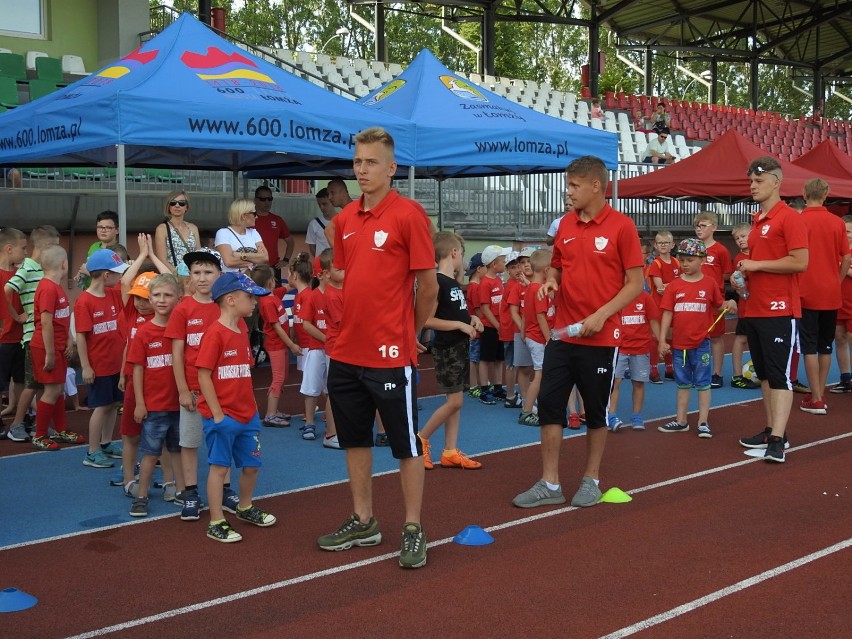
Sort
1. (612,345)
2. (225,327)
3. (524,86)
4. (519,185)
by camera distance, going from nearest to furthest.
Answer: (225,327) → (612,345) → (519,185) → (524,86)

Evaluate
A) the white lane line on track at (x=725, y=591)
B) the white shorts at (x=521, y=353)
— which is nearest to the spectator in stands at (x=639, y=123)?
the white shorts at (x=521, y=353)

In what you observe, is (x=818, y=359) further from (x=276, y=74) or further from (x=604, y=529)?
(x=276, y=74)

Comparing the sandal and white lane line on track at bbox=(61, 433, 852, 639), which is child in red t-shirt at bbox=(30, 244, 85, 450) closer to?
the sandal

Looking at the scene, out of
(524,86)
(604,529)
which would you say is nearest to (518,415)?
(604,529)

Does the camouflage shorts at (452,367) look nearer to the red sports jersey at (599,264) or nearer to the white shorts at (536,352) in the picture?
the red sports jersey at (599,264)

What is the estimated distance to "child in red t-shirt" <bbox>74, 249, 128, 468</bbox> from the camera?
23.9 feet

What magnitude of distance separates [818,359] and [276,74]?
20.7 ft

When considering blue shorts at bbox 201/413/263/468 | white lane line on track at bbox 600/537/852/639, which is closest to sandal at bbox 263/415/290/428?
blue shorts at bbox 201/413/263/468

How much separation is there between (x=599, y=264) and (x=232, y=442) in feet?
8.07

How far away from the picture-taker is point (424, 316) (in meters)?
5.36

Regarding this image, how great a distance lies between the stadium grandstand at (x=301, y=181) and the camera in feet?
46.0

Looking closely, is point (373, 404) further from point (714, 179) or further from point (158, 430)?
→ point (714, 179)

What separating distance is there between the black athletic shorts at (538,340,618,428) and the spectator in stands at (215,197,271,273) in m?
4.16

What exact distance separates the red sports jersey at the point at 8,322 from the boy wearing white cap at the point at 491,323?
13.7ft
